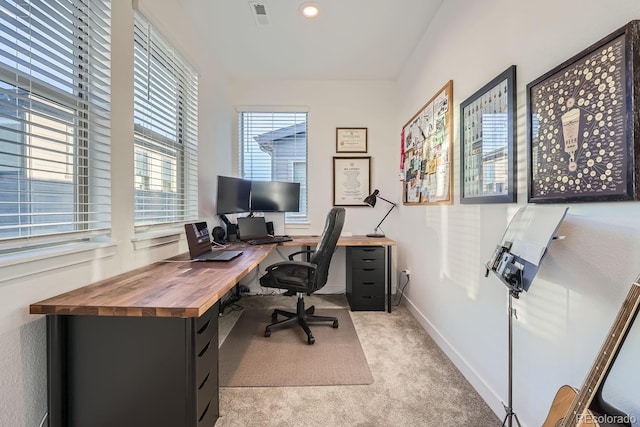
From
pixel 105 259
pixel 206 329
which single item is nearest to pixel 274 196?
pixel 105 259

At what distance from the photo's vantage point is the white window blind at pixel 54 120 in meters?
1.06

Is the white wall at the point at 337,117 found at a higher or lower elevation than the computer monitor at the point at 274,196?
higher

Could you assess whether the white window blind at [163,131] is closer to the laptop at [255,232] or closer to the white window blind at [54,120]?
the white window blind at [54,120]

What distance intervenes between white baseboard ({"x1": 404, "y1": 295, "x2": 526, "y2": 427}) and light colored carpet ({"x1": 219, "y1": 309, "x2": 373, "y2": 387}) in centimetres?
63

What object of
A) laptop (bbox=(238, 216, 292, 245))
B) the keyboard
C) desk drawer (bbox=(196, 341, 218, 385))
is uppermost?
laptop (bbox=(238, 216, 292, 245))

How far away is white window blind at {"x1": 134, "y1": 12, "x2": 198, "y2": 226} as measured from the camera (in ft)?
6.06

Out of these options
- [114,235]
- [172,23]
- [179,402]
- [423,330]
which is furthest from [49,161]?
[423,330]

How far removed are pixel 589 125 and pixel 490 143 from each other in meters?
0.64

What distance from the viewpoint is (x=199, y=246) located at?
2123mm

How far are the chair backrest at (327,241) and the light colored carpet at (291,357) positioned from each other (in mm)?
485

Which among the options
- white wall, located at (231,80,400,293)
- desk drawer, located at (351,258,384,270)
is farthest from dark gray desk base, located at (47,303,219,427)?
white wall, located at (231,80,400,293)

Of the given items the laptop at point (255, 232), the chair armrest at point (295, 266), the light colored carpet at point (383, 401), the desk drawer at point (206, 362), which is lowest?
the light colored carpet at point (383, 401)

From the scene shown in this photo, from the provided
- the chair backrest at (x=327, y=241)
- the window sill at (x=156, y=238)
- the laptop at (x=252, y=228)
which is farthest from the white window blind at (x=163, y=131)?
the chair backrest at (x=327, y=241)

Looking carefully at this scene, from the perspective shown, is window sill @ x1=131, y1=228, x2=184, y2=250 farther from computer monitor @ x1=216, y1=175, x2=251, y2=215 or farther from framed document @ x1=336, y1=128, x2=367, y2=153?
framed document @ x1=336, y1=128, x2=367, y2=153
